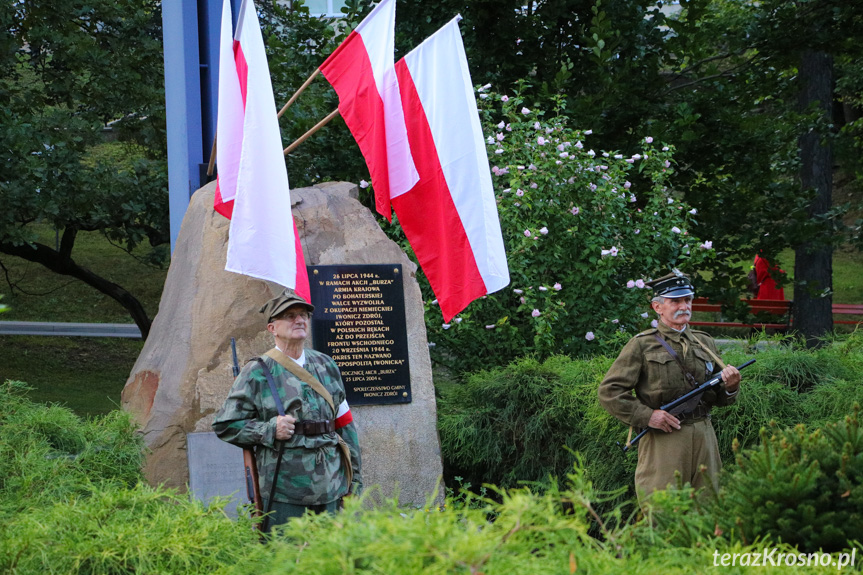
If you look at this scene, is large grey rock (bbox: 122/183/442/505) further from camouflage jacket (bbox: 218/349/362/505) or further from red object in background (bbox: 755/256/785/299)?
red object in background (bbox: 755/256/785/299)

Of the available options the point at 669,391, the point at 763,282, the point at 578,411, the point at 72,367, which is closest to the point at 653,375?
the point at 669,391

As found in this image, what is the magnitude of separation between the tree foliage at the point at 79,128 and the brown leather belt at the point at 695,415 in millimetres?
7657

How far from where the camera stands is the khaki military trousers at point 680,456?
5.48 metres

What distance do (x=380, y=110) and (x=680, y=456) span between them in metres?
2.81

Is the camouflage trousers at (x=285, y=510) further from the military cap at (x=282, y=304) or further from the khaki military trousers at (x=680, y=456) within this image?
the khaki military trousers at (x=680, y=456)

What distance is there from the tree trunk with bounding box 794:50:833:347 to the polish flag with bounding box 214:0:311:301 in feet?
29.7

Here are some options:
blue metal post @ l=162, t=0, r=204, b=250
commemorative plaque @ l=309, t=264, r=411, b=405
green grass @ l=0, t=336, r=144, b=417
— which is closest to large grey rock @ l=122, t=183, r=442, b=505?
commemorative plaque @ l=309, t=264, r=411, b=405

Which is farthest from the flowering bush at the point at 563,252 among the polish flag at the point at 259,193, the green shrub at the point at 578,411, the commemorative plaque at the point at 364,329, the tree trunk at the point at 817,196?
the tree trunk at the point at 817,196

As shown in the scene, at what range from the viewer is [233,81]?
612 cm

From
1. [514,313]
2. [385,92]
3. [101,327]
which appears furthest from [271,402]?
[101,327]

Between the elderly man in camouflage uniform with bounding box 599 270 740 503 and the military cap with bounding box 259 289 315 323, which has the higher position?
the military cap with bounding box 259 289 315 323

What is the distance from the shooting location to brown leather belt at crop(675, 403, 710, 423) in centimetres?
553

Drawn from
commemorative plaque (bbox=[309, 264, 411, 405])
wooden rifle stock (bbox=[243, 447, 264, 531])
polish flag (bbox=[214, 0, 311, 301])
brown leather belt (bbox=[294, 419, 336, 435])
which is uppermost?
polish flag (bbox=[214, 0, 311, 301])

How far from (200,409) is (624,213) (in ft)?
15.3
